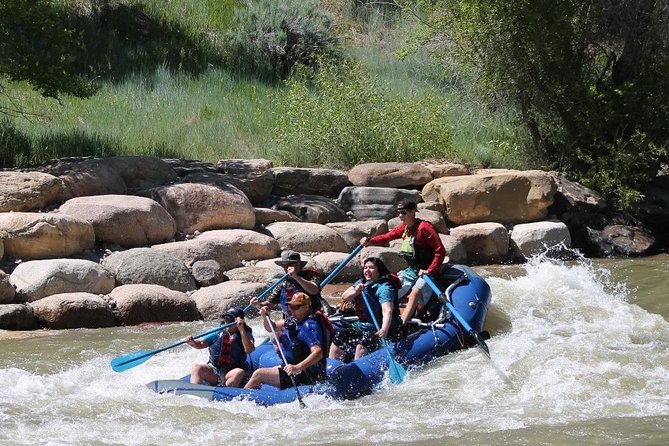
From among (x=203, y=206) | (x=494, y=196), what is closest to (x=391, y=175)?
(x=494, y=196)

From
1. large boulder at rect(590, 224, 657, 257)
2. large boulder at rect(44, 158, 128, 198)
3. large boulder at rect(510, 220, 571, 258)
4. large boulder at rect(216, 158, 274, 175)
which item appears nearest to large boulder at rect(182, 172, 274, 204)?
large boulder at rect(216, 158, 274, 175)

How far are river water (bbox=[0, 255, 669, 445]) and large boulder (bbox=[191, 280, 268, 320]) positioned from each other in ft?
1.68

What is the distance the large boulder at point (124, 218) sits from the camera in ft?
40.0

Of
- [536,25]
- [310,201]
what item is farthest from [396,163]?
[536,25]

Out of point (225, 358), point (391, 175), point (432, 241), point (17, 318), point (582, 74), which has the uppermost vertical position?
point (582, 74)

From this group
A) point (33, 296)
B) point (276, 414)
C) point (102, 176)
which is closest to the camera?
point (276, 414)

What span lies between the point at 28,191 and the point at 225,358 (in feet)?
17.1

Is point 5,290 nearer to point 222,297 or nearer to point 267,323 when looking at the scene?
point 222,297

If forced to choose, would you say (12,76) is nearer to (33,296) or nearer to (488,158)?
(33,296)

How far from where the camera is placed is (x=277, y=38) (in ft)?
72.5

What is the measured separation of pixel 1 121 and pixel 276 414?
9.02 meters

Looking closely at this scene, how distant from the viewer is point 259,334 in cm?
1009

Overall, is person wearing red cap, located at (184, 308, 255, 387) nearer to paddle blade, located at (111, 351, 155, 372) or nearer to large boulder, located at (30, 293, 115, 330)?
paddle blade, located at (111, 351, 155, 372)

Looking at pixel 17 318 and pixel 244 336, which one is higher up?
pixel 244 336
